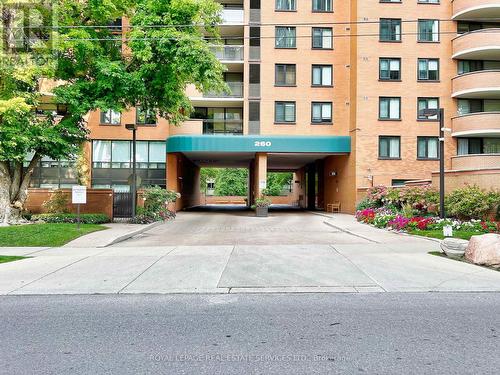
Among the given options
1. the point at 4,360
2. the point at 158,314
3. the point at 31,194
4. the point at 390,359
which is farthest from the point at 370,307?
the point at 31,194

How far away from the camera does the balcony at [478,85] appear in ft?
87.6

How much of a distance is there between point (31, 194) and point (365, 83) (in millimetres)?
22468

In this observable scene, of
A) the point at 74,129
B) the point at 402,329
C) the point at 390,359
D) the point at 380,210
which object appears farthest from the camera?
the point at 380,210

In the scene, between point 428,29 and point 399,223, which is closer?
point 399,223

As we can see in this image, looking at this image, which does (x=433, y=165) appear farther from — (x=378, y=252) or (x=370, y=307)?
(x=370, y=307)

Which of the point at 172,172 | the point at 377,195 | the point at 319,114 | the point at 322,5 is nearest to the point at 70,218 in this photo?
the point at 172,172

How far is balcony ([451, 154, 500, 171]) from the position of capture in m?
25.3

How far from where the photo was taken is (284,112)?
29094 millimetres

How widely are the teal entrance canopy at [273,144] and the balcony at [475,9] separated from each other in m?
11.6

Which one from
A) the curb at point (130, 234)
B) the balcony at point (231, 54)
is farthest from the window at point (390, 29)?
the curb at point (130, 234)

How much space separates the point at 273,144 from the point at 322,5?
11473 millimetres

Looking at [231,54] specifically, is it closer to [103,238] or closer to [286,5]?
[286,5]

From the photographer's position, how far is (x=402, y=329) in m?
4.97

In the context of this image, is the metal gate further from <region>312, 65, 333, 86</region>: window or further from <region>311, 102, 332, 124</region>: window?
<region>312, 65, 333, 86</region>: window
